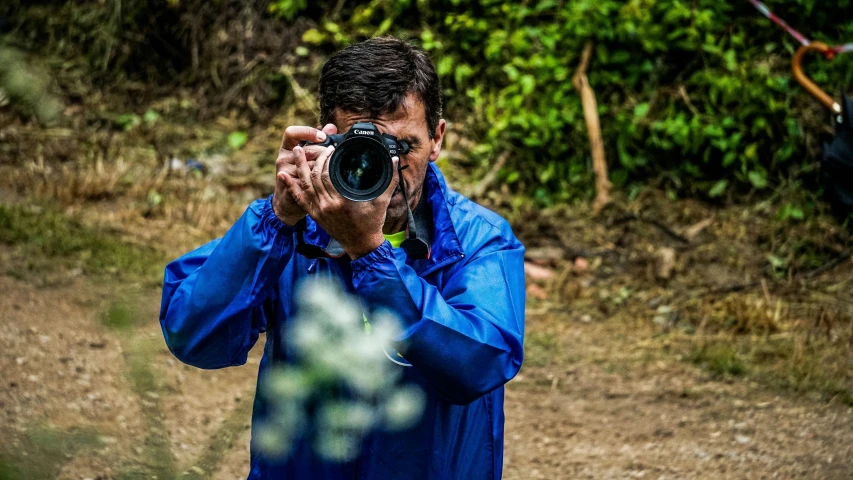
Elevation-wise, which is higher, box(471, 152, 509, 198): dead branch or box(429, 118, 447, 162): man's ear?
box(429, 118, 447, 162): man's ear

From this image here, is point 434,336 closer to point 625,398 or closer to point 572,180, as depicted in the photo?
point 625,398

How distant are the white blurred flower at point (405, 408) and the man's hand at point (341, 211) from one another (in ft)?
0.93

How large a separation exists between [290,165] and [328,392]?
413 millimetres

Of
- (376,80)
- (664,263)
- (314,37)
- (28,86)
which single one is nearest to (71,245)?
(314,37)

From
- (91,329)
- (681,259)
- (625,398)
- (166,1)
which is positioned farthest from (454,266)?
(166,1)

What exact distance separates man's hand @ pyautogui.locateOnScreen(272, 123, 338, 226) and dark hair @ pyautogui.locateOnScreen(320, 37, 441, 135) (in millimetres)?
129

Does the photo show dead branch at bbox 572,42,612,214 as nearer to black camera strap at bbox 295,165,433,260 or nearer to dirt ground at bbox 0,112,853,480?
dirt ground at bbox 0,112,853,480

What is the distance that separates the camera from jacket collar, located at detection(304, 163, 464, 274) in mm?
1628

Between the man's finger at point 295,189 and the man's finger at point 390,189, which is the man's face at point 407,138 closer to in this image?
the man's finger at point 390,189

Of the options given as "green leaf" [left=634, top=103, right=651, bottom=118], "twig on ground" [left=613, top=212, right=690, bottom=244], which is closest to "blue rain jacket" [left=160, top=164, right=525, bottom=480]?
"twig on ground" [left=613, top=212, right=690, bottom=244]

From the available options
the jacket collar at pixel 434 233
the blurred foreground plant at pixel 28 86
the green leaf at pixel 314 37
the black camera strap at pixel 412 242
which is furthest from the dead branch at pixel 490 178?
the blurred foreground plant at pixel 28 86

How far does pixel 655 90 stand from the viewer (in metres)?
5.27

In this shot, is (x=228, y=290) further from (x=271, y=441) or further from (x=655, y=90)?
(x=655, y=90)

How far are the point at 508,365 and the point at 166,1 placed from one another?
550cm
